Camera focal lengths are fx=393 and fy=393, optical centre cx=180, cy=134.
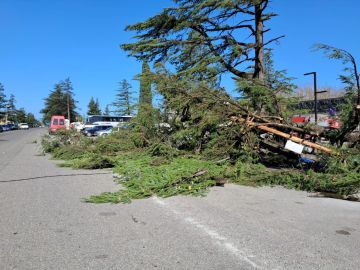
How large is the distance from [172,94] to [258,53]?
339 inches

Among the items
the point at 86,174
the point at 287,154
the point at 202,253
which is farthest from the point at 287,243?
the point at 86,174

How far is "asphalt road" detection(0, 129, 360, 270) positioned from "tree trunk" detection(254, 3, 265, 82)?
1173cm

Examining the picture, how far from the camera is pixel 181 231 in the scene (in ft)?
18.7

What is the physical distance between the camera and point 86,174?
11633mm

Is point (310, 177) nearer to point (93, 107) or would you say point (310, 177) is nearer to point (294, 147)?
point (294, 147)

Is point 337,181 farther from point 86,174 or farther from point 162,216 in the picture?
point 86,174

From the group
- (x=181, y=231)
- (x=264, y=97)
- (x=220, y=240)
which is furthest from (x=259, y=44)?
(x=220, y=240)

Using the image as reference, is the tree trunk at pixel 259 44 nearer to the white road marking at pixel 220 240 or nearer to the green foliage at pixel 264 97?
the green foliage at pixel 264 97

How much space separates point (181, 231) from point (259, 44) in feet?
51.7

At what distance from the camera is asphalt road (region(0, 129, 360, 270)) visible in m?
4.55

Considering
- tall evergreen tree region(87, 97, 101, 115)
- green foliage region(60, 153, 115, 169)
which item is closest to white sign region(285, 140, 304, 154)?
green foliage region(60, 153, 115, 169)

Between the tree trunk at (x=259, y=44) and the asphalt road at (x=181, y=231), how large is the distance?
11.7 m

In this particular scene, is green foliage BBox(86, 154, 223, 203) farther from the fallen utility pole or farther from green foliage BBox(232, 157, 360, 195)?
the fallen utility pole

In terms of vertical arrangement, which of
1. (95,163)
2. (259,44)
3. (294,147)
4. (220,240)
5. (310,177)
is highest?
(259,44)
